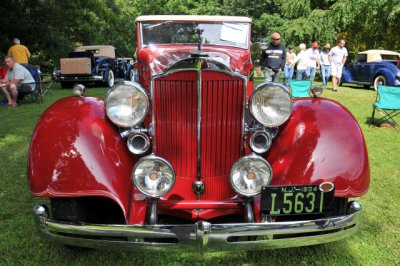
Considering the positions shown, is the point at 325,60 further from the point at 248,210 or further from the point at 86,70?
the point at 248,210

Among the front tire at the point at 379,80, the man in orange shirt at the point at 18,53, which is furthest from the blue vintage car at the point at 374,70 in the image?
the man in orange shirt at the point at 18,53

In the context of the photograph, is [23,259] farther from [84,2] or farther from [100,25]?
[100,25]

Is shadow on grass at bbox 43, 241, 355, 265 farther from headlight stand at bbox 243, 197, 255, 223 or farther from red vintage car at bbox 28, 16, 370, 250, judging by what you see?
headlight stand at bbox 243, 197, 255, 223

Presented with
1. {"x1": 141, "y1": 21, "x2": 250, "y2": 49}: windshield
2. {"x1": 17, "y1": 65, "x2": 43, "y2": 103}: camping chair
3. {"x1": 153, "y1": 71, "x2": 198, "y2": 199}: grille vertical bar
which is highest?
{"x1": 141, "y1": 21, "x2": 250, "y2": 49}: windshield

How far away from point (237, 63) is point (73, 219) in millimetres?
2274

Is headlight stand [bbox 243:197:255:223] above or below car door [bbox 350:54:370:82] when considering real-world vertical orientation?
above

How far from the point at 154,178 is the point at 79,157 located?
538 mm

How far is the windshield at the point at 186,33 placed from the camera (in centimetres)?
421

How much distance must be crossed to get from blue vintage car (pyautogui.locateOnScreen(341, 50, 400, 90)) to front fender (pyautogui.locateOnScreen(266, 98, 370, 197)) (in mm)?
11327

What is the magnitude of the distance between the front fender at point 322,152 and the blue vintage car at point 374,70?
11.3m

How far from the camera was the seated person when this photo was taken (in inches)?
347

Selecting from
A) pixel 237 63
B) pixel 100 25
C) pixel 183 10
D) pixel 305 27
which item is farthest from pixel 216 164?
pixel 183 10

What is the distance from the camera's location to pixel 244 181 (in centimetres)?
238

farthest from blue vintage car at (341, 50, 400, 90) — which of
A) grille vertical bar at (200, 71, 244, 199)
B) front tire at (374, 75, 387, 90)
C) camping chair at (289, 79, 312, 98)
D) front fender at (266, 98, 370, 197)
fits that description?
grille vertical bar at (200, 71, 244, 199)
